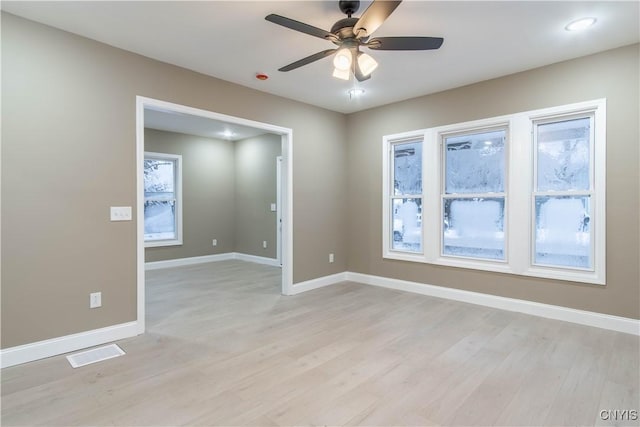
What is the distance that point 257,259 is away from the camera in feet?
24.0

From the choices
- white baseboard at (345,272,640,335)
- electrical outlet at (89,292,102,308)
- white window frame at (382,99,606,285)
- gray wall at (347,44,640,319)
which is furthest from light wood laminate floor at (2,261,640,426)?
white window frame at (382,99,606,285)

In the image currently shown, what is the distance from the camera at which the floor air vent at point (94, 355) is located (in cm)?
269

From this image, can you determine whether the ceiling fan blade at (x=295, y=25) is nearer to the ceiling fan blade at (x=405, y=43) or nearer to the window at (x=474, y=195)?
the ceiling fan blade at (x=405, y=43)

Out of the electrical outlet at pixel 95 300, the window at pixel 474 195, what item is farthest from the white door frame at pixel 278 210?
the electrical outlet at pixel 95 300

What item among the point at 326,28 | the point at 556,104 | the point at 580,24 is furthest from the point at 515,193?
the point at 326,28

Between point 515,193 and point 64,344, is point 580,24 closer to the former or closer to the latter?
point 515,193

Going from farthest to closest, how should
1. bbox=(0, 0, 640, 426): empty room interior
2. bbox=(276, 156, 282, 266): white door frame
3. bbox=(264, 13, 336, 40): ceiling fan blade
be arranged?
bbox=(276, 156, 282, 266): white door frame → bbox=(0, 0, 640, 426): empty room interior → bbox=(264, 13, 336, 40): ceiling fan blade

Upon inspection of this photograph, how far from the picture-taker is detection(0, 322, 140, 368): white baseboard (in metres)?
2.62

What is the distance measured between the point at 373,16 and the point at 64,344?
3510mm

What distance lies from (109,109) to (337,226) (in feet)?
11.3

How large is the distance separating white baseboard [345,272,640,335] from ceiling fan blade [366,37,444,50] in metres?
3.04

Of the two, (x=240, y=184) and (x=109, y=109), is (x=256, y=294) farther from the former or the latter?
(x=240, y=184)

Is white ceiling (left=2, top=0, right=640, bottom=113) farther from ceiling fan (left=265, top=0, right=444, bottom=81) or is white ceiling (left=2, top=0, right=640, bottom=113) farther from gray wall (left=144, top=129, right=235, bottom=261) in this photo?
gray wall (left=144, top=129, right=235, bottom=261)

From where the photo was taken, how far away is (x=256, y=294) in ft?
15.4
